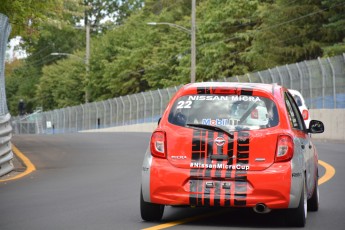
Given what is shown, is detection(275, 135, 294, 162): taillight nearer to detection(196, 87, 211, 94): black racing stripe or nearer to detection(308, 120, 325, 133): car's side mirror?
detection(196, 87, 211, 94): black racing stripe

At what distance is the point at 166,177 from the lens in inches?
432

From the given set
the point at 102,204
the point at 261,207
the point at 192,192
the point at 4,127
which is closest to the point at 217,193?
the point at 192,192

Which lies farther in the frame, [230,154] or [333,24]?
[333,24]

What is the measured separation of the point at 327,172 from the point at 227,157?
8.47 metres

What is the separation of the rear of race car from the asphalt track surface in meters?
0.35

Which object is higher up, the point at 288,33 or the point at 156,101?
the point at 288,33

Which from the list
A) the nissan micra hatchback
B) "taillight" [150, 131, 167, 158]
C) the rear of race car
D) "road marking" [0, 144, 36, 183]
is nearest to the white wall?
"road marking" [0, 144, 36, 183]

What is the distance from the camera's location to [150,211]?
11273 mm

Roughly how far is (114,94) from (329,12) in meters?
34.3

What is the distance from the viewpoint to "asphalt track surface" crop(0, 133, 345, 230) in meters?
11.2

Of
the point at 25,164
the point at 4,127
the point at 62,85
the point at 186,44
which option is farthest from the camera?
the point at 62,85

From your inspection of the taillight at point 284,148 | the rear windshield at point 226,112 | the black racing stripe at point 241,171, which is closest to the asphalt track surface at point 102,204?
the black racing stripe at point 241,171

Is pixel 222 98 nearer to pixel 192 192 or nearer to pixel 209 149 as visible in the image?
pixel 209 149

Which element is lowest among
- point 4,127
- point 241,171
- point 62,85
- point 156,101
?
point 62,85
